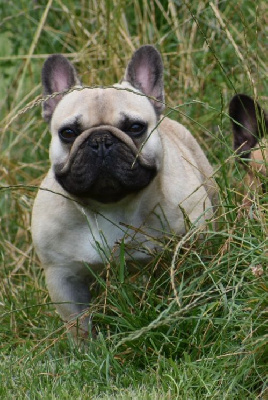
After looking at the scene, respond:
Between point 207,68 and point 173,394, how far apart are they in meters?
2.44

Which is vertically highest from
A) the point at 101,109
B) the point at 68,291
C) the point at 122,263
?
the point at 101,109

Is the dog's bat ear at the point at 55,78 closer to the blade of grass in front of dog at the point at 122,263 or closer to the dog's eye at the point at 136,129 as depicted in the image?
the dog's eye at the point at 136,129

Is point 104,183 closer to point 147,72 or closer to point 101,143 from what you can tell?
point 101,143

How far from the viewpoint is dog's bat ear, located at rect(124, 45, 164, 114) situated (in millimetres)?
3605

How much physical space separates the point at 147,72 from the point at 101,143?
61 centimetres

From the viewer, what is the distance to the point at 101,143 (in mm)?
3127

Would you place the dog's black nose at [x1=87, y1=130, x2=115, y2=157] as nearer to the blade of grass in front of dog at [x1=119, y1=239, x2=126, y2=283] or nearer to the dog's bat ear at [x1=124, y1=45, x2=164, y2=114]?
the blade of grass in front of dog at [x1=119, y1=239, x2=126, y2=283]

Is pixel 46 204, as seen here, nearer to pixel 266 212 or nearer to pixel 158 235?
pixel 158 235

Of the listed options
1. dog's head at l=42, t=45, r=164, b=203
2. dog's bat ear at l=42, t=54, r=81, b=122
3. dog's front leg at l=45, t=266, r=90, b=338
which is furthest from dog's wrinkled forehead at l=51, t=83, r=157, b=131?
→ dog's front leg at l=45, t=266, r=90, b=338

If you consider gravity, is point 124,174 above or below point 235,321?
above

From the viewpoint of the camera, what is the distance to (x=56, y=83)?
365 centimetres

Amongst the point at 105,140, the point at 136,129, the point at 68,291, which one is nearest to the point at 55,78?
the point at 136,129

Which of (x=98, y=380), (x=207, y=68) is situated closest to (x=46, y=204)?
(x=98, y=380)

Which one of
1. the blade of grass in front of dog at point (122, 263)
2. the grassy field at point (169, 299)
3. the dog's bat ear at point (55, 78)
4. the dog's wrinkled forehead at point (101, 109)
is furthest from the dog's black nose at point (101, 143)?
the dog's bat ear at point (55, 78)
